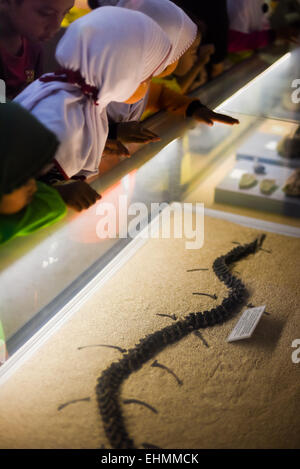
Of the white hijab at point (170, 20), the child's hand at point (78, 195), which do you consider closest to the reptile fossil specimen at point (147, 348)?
the child's hand at point (78, 195)

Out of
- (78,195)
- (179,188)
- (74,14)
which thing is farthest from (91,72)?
(179,188)

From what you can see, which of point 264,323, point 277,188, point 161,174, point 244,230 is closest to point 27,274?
point 264,323

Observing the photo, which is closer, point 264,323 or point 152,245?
point 264,323

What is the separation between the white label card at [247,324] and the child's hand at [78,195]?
62 cm

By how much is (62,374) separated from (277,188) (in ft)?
4.73

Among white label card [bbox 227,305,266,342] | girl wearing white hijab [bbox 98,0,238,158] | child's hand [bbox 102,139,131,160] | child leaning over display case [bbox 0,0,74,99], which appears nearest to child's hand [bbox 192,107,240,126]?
girl wearing white hijab [bbox 98,0,238,158]

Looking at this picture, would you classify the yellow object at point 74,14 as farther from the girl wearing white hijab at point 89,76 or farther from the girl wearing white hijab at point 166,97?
the girl wearing white hijab at point 89,76

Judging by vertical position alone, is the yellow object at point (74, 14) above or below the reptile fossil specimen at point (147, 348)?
above

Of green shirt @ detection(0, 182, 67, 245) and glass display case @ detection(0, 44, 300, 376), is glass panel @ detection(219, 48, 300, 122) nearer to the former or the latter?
glass display case @ detection(0, 44, 300, 376)

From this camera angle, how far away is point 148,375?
3.91ft

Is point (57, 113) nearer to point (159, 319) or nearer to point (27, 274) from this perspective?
point (27, 274)

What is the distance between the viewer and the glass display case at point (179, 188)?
108 centimetres

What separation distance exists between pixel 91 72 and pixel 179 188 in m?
1.24

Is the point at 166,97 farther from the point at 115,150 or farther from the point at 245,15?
the point at 245,15
